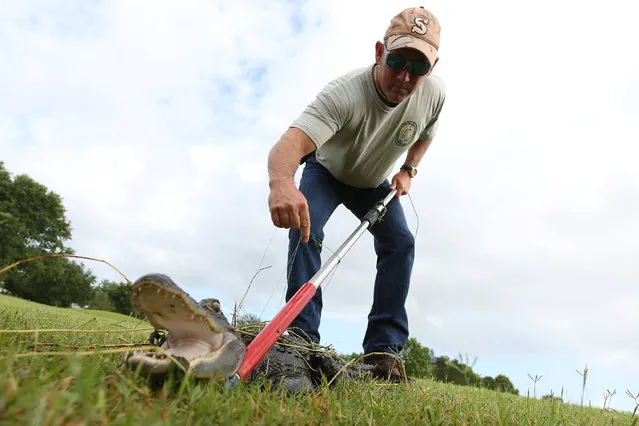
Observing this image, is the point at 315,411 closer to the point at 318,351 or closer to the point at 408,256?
the point at 318,351

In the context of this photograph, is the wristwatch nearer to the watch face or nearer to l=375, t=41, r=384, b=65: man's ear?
the watch face

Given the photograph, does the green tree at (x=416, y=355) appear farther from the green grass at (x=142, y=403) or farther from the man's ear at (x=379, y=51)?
the green grass at (x=142, y=403)

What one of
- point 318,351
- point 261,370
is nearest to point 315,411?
point 261,370

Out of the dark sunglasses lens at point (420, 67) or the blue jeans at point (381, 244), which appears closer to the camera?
the dark sunglasses lens at point (420, 67)

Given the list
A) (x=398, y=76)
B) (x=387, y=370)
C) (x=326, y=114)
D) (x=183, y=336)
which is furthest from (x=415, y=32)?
(x=183, y=336)

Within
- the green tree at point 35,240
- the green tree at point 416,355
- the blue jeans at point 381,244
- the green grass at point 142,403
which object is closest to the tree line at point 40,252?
the green tree at point 35,240

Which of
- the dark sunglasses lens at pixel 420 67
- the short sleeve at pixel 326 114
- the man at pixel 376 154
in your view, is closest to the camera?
the short sleeve at pixel 326 114

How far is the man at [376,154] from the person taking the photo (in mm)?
3936

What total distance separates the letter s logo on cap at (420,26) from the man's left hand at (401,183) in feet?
4.98

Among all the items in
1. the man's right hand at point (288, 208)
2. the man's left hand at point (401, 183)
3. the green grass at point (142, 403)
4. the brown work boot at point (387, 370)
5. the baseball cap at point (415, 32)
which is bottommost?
the green grass at point (142, 403)

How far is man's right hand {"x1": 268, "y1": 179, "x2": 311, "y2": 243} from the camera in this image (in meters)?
2.98

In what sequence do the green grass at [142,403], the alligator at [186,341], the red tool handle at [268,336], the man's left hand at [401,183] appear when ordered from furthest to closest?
the man's left hand at [401,183] < the red tool handle at [268,336] < the alligator at [186,341] < the green grass at [142,403]

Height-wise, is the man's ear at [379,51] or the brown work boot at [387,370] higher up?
the man's ear at [379,51]

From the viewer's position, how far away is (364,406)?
2104 mm
